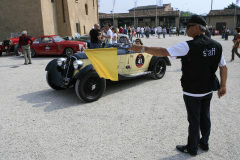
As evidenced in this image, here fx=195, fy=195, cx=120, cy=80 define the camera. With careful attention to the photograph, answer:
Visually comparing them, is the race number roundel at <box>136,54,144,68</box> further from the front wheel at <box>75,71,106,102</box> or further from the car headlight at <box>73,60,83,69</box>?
the car headlight at <box>73,60,83,69</box>

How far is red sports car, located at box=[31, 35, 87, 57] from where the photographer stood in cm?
1203

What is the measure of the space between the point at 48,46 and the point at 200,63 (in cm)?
1150

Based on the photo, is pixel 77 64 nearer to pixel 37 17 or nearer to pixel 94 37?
pixel 94 37

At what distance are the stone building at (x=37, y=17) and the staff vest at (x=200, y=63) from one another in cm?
1879

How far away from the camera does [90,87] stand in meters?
4.92

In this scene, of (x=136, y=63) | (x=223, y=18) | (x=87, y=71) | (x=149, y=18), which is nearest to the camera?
(x=87, y=71)

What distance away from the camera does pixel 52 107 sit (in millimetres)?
4695

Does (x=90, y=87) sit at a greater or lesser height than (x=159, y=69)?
lesser

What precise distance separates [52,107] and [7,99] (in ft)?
5.06

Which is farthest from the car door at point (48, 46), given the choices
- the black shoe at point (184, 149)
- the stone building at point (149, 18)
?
the stone building at point (149, 18)

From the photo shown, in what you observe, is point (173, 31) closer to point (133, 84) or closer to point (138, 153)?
point (133, 84)

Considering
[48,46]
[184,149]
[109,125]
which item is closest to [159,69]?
[109,125]

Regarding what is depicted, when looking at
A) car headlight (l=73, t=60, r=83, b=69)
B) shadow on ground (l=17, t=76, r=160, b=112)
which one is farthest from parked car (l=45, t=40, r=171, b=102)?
shadow on ground (l=17, t=76, r=160, b=112)

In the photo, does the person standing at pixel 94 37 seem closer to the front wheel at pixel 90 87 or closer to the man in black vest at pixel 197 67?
the front wheel at pixel 90 87
